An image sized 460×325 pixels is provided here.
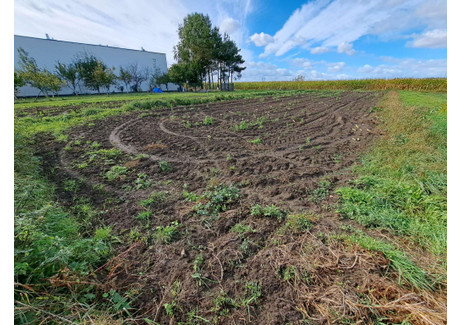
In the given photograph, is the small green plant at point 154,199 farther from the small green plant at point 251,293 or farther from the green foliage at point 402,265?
the green foliage at point 402,265

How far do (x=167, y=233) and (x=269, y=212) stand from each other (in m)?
1.73

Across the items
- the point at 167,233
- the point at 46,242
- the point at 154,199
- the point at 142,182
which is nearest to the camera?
the point at 46,242

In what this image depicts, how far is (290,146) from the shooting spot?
7016mm

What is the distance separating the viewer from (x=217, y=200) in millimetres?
3777

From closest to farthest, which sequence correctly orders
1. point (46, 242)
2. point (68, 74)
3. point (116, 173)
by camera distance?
point (46, 242) → point (116, 173) → point (68, 74)

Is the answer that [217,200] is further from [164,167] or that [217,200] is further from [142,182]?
[164,167]

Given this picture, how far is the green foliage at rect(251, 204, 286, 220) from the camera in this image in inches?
130

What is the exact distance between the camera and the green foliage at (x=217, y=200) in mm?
3553

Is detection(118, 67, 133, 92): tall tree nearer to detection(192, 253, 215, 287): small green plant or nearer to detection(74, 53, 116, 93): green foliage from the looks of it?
detection(74, 53, 116, 93): green foliage

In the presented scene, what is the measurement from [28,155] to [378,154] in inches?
424

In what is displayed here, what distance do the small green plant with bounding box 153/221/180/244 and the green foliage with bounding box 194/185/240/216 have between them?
1.69ft

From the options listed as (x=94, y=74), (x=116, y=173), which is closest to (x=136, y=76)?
(x=94, y=74)

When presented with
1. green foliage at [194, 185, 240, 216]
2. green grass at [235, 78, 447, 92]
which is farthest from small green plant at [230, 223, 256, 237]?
green grass at [235, 78, 447, 92]

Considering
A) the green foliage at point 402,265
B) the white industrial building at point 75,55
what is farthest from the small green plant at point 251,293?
the white industrial building at point 75,55
